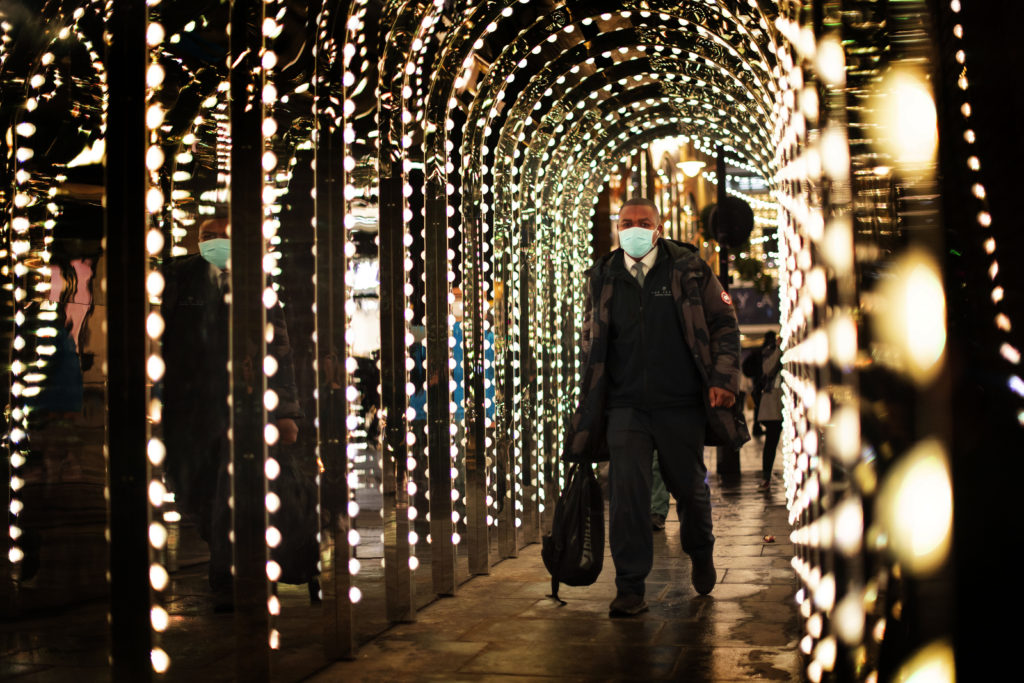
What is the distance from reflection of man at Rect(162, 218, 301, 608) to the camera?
13.9 ft

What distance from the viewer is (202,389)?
173 inches

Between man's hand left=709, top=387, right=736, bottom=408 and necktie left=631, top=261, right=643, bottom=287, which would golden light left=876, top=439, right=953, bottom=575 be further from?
necktie left=631, top=261, right=643, bottom=287

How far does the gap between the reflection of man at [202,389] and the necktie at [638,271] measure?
2.72 meters

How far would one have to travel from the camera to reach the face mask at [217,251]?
4.48m

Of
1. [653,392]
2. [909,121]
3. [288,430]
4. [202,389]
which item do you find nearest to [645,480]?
[653,392]

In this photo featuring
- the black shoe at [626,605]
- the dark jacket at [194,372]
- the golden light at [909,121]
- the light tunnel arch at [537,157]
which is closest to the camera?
the golden light at [909,121]

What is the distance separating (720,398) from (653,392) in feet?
1.20

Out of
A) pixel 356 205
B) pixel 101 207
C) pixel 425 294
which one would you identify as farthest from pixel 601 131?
Result: pixel 101 207

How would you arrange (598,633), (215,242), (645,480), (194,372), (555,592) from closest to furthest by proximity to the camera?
(194,372) → (215,242) → (598,633) → (645,480) → (555,592)

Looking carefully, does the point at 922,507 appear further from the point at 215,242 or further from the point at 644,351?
the point at 644,351

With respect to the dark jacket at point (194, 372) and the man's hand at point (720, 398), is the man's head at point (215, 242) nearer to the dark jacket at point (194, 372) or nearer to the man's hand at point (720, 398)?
the dark jacket at point (194, 372)

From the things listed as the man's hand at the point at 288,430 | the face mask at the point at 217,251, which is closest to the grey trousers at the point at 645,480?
the man's hand at the point at 288,430

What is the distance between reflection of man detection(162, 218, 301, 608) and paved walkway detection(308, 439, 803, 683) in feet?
3.41

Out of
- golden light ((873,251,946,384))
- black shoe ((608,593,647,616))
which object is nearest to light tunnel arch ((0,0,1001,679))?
golden light ((873,251,946,384))
